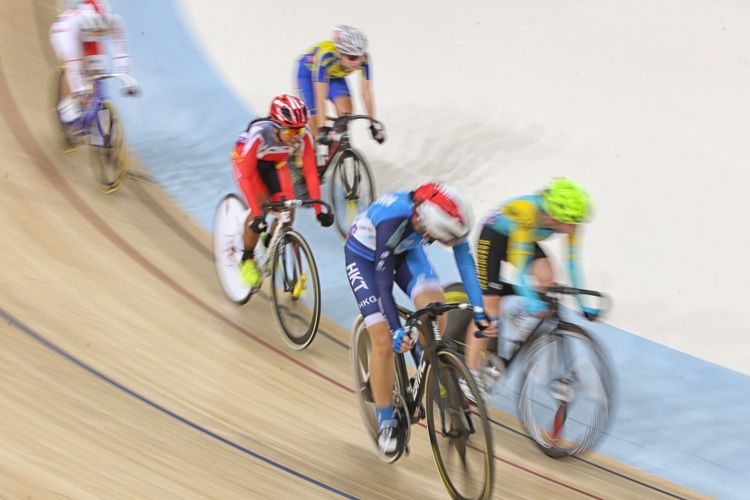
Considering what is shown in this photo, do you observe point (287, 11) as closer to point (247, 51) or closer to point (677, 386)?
point (247, 51)

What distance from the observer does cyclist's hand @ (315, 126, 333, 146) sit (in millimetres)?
5895

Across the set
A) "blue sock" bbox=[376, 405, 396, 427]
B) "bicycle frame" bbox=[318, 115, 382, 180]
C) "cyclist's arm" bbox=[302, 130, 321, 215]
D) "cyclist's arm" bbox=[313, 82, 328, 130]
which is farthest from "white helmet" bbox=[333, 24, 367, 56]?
"blue sock" bbox=[376, 405, 396, 427]

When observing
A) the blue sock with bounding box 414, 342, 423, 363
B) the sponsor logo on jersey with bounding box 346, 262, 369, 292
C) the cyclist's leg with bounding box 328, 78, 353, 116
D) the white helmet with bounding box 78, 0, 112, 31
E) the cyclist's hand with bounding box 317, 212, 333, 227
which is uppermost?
the white helmet with bounding box 78, 0, 112, 31

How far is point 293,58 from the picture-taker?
834 centimetres

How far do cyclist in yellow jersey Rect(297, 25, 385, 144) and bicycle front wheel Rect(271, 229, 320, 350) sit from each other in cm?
132

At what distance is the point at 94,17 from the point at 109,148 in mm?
819

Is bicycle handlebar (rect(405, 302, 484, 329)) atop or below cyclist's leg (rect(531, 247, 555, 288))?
atop

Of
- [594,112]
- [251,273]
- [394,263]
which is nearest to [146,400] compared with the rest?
[251,273]

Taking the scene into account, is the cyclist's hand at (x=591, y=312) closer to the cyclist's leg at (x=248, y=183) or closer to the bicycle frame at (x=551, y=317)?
the bicycle frame at (x=551, y=317)

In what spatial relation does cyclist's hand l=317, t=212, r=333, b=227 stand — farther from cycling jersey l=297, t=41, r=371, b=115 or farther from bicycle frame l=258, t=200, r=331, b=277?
cycling jersey l=297, t=41, r=371, b=115

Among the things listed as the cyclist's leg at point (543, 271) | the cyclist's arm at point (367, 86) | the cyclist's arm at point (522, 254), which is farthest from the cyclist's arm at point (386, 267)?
the cyclist's arm at point (367, 86)

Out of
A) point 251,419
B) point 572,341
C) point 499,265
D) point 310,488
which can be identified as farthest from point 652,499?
point 251,419

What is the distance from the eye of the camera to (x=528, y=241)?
13.3 feet

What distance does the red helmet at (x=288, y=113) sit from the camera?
461cm
